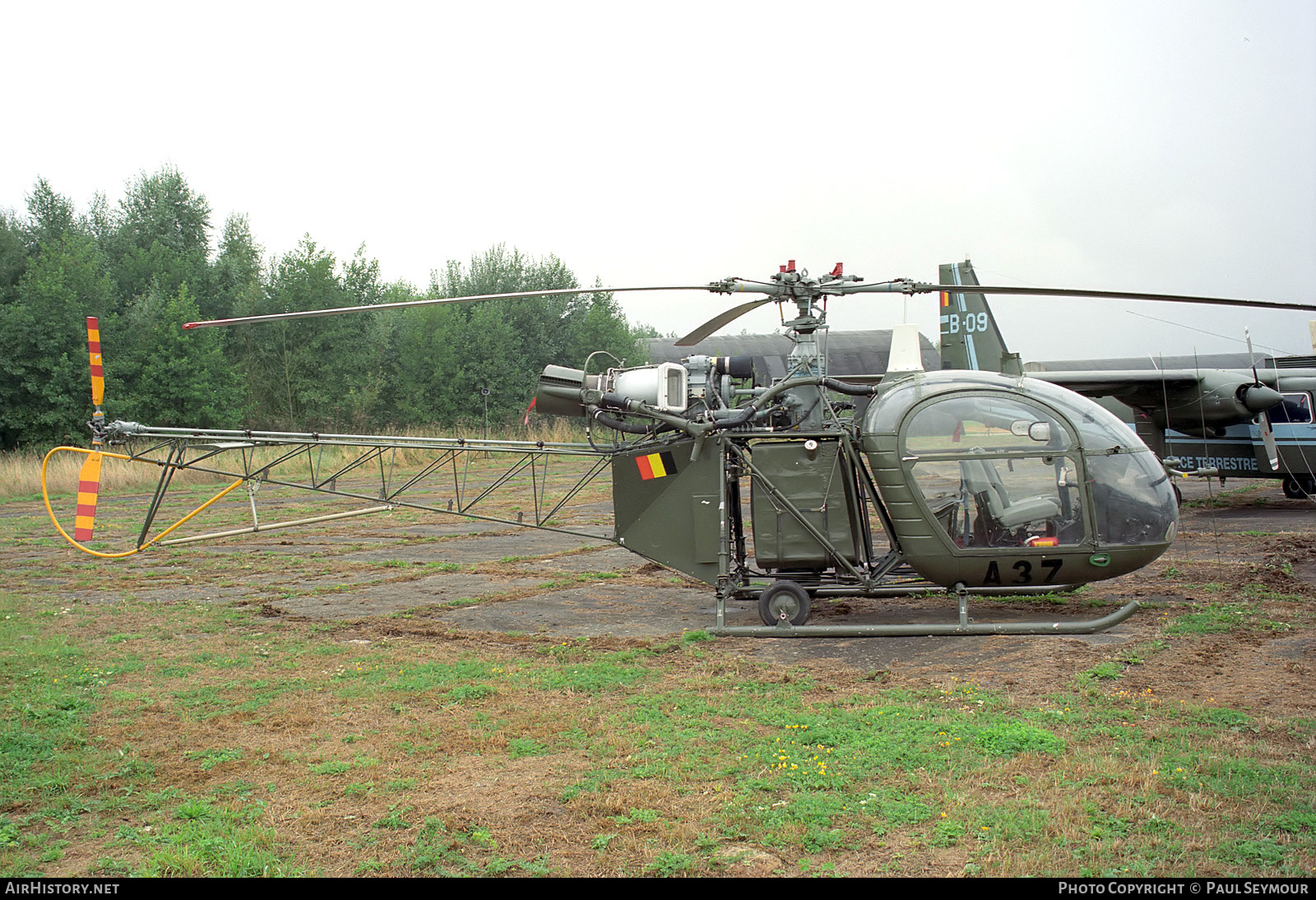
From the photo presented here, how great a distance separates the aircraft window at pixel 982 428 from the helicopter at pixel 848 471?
2 cm

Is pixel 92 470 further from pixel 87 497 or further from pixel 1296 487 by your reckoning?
pixel 1296 487

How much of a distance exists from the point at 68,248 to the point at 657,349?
24370 mm

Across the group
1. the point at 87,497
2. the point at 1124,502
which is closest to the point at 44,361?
the point at 87,497

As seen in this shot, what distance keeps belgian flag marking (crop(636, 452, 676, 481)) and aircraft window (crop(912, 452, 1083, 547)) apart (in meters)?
2.37

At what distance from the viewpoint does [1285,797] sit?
426 cm

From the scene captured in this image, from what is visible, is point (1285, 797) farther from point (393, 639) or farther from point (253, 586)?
point (253, 586)

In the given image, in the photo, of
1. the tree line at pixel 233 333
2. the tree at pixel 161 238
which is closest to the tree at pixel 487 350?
the tree line at pixel 233 333

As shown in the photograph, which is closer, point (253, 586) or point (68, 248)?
point (253, 586)

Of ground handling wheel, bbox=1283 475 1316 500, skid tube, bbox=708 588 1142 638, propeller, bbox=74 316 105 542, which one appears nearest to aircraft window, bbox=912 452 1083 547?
skid tube, bbox=708 588 1142 638

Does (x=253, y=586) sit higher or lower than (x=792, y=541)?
lower

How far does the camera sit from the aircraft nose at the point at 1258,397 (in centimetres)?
1630

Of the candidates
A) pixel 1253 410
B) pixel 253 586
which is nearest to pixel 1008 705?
A: pixel 253 586

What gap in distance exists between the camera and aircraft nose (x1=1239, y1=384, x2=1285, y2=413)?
16.3m

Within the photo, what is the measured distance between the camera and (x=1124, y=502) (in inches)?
299
